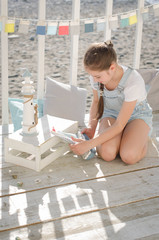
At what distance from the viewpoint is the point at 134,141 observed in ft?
7.18

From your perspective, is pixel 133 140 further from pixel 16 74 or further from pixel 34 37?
pixel 34 37

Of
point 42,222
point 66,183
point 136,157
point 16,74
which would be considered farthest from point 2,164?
point 16,74

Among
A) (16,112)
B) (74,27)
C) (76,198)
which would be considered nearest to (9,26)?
(74,27)

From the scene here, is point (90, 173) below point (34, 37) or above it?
below

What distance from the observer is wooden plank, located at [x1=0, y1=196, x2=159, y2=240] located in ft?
4.96

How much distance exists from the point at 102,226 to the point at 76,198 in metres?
0.26

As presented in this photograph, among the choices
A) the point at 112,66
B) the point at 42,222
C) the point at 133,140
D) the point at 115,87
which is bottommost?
the point at 42,222

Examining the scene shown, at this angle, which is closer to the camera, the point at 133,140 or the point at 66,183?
the point at 66,183

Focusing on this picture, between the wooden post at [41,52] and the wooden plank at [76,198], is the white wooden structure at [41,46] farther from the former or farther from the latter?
the wooden plank at [76,198]

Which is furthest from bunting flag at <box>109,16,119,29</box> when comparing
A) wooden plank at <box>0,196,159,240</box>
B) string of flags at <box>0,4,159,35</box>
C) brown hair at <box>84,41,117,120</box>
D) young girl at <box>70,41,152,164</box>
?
wooden plank at <box>0,196,159,240</box>

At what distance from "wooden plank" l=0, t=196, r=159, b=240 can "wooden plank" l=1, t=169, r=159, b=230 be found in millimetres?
41

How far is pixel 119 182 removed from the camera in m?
1.96

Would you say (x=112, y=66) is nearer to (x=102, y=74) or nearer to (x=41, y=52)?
(x=102, y=74)

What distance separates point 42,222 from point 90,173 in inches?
20.5
